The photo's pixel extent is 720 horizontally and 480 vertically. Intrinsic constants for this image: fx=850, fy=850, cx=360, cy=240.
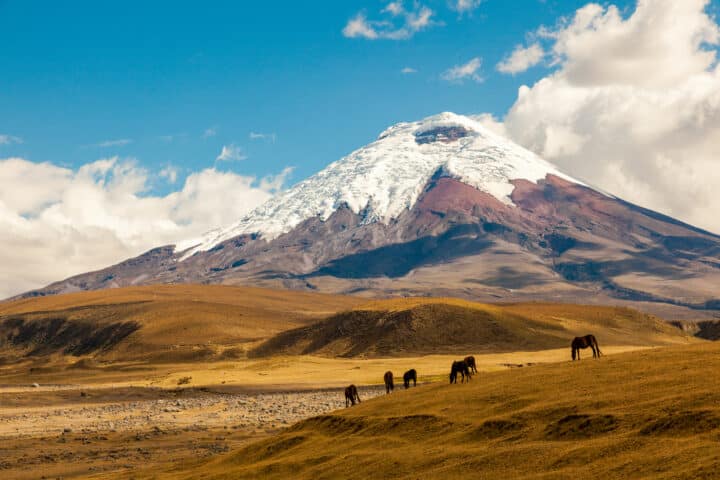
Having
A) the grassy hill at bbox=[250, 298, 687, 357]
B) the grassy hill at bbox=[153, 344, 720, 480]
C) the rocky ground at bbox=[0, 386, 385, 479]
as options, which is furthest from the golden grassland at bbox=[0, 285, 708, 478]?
the grassy hill at bbox=[250, 298, 687, 357]

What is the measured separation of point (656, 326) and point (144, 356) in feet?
329

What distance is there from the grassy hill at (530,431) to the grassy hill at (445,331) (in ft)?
337

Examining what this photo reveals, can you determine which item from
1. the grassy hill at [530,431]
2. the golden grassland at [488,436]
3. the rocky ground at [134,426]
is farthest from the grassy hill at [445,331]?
the grassy hill at [530,431]

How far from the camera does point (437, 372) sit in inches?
3327

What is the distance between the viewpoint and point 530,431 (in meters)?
23.9

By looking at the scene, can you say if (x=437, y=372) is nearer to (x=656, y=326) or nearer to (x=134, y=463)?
(x=134, y=463)

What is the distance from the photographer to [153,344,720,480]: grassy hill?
65.8ft

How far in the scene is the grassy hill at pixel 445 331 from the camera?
13712 centimetres

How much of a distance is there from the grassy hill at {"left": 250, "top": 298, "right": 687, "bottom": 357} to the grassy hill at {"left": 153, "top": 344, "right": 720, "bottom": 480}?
10266 centimetres

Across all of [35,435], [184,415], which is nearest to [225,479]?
[35,435]

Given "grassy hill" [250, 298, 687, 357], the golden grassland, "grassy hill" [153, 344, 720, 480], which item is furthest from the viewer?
"grassy hill" [250, 298, 687, 357]

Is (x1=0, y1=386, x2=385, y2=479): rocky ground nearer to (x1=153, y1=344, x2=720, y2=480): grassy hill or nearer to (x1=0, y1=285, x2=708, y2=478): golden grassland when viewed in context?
(x1=0, y1=285, x2=708, y2=478): golden grassland

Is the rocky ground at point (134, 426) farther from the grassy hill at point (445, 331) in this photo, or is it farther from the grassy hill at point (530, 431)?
the grassy hill at point (445, 331)

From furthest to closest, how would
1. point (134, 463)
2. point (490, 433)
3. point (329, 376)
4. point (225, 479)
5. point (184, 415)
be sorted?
point (329, 376), point (184, 415), point (134, 463), point (225, 479), point (490, 433)
